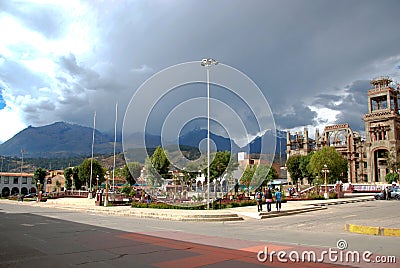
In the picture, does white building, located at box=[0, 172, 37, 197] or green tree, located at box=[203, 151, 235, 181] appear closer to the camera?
green tree, located at box=[203, 151, 235, 181]

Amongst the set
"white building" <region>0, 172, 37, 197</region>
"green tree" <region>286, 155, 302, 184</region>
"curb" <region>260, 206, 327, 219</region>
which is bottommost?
"white building" <region>0, 172, 37, 197</region>

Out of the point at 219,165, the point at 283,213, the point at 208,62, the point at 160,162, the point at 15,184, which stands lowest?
the point at 15,184

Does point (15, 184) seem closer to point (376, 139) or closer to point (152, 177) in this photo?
point (152, 177)

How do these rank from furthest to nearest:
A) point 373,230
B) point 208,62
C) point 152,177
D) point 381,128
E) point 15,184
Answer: point 15,184
point 381,128
point 152,177
point 208,62
point 373,230

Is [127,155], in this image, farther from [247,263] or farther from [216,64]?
[247,263]

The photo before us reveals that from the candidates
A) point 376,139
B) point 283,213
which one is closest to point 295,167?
point 376,139

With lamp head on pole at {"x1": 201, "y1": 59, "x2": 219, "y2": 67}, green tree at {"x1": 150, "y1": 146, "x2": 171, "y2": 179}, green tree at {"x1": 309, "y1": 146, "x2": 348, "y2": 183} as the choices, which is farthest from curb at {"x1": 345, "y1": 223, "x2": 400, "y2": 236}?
green tree at {"x1": 309, "y1": 146, "x2": 348, "y2": 183}

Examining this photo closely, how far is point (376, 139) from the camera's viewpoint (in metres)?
86.9

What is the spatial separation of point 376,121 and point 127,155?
7584 cm

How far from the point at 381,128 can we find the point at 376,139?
3020 mm

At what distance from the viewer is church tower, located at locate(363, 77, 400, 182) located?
8375 cm

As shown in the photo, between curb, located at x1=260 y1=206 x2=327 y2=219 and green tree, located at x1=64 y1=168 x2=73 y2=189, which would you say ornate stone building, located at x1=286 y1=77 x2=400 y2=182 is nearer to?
curb, located at x1=260 y1=206 x2=327 y2=219

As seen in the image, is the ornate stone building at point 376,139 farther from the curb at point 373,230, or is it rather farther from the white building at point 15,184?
the white building at point 15,184

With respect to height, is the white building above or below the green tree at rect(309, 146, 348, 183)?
below
